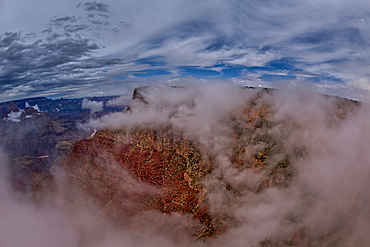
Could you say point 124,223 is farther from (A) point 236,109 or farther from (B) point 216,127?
(A) point 236,109

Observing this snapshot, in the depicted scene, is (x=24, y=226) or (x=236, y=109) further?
(x=24, y=226)

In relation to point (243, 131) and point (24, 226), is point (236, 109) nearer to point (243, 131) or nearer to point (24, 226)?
point (243, 131)

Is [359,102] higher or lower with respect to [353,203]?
higher

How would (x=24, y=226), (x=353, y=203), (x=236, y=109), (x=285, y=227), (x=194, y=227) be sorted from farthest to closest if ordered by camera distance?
(x=24, y=226)
(x=236, y=109)
(x=353, y=203)
(x=285, y=227)
(x=194, y=227)

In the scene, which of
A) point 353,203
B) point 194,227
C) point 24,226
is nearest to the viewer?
point 194,227

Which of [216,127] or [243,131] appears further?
[216,127]

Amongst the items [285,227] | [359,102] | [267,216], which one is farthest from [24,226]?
[359,102]

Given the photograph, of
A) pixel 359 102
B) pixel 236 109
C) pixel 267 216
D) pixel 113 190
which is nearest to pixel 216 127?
pixel 236 109

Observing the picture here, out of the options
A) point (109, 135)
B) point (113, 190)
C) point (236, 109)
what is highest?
point (236, 109)

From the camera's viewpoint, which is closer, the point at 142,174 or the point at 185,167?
the point at 185,167

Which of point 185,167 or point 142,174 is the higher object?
point 185,167
